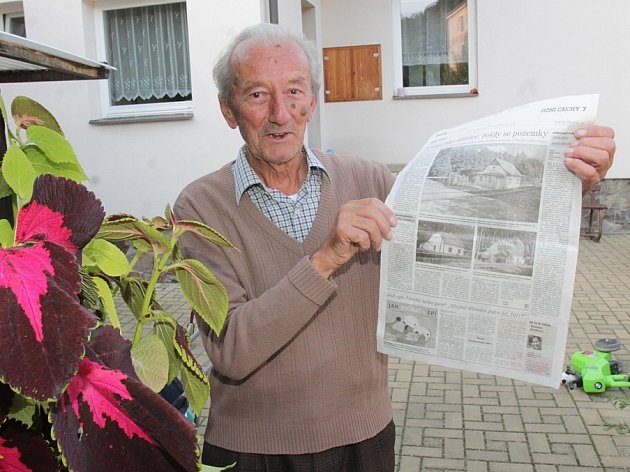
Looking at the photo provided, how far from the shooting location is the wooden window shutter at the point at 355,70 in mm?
9961

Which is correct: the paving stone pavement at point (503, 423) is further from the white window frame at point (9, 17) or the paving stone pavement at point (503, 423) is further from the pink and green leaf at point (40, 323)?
the white window frame at point (9, 17)

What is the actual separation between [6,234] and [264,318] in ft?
2.71

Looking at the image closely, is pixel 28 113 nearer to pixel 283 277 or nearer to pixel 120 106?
pixel 283 277

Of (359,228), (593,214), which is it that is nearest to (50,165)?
(359,228)

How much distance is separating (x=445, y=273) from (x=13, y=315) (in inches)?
41.8

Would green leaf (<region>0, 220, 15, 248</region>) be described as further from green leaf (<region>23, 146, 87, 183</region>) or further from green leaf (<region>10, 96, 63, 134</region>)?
green leaf (<region>10, 96, 63, 134</region>)

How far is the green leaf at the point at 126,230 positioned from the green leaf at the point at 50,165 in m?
0.09

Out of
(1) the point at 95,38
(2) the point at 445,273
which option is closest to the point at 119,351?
(2) the point at 445,273

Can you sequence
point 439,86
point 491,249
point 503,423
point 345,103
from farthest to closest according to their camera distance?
point 345,103
point 439,86
point 503,423
point 491,249

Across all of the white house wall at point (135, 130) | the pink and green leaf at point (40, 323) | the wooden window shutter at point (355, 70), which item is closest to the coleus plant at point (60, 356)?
the pink and green leaf at point (40, 323)

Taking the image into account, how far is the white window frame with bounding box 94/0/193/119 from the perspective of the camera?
7.94 metres

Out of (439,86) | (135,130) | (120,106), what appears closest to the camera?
(135,130)

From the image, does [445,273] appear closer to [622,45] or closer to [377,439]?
[377,439]

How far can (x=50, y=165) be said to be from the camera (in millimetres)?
728
